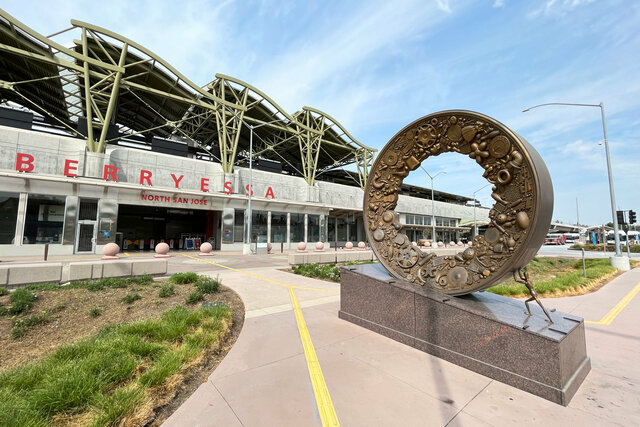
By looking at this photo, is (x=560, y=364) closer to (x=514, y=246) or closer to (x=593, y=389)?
(x=593, y=389)

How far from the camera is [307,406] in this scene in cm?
313

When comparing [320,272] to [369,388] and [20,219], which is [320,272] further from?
[20,219]

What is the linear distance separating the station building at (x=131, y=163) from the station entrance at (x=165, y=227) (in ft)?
0.47

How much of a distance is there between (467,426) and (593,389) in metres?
2.20

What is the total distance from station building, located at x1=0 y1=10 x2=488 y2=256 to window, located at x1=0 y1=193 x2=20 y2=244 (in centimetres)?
6

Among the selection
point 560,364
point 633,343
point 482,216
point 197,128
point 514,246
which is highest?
point 197,128

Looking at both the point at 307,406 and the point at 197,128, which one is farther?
the point at 197,128

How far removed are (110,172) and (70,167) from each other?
2.72 metres

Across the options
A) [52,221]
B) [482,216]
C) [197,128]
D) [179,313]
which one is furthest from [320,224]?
[482,216]

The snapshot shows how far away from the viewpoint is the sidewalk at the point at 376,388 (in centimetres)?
296

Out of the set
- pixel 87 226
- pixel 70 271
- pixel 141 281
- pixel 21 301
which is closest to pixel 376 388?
pixel 21 301

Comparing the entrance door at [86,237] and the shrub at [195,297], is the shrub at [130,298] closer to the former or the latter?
the shrub at [195,297]

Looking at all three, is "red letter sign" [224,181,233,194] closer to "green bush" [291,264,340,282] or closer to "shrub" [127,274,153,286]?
"green bush" [291,264,340,282]

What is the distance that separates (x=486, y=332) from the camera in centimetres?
401
